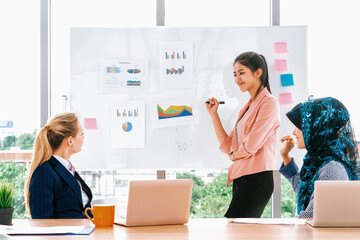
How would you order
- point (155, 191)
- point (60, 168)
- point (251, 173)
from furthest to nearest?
1. point (251, 173)
2. point (60, 168)
3. point (155, 191)

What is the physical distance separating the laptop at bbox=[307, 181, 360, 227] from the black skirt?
1198 mm

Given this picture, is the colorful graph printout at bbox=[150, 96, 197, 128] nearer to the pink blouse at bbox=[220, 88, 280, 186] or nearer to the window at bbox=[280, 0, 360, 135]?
the pink blouse at bbox=[220, 88, 280, 186]

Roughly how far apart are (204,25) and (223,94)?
1.90 feet

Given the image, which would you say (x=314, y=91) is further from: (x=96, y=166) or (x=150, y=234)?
(x=150, y=234)

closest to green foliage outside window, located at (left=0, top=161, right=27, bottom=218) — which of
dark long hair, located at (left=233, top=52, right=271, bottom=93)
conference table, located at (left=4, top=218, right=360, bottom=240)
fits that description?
conference table, located at (left=4, top=218, right=360, bottom=240)

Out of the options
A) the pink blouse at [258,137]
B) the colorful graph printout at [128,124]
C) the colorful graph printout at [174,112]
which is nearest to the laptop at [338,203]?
the pink blouse at [258,137]

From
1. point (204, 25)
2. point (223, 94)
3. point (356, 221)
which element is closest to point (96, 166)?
point (223, 94)

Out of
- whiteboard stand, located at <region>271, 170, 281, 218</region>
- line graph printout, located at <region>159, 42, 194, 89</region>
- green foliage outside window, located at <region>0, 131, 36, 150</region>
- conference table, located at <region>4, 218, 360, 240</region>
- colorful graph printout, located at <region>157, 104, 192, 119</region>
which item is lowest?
whiteboard stand, located at <region>271, 170, 281, 218</region>

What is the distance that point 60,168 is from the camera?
218 cm

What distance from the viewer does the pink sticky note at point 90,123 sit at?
3297 millimetres

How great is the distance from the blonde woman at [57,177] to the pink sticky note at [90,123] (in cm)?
82

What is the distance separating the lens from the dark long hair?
3066mm

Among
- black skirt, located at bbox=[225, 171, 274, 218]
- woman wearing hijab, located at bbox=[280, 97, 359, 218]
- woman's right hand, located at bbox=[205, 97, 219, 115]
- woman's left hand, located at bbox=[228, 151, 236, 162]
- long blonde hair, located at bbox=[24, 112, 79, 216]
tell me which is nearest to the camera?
woman wearing hijab, located at bbox=[280, 97, 359, 218]

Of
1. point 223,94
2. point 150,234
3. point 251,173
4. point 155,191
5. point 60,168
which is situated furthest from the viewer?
point 223,94
